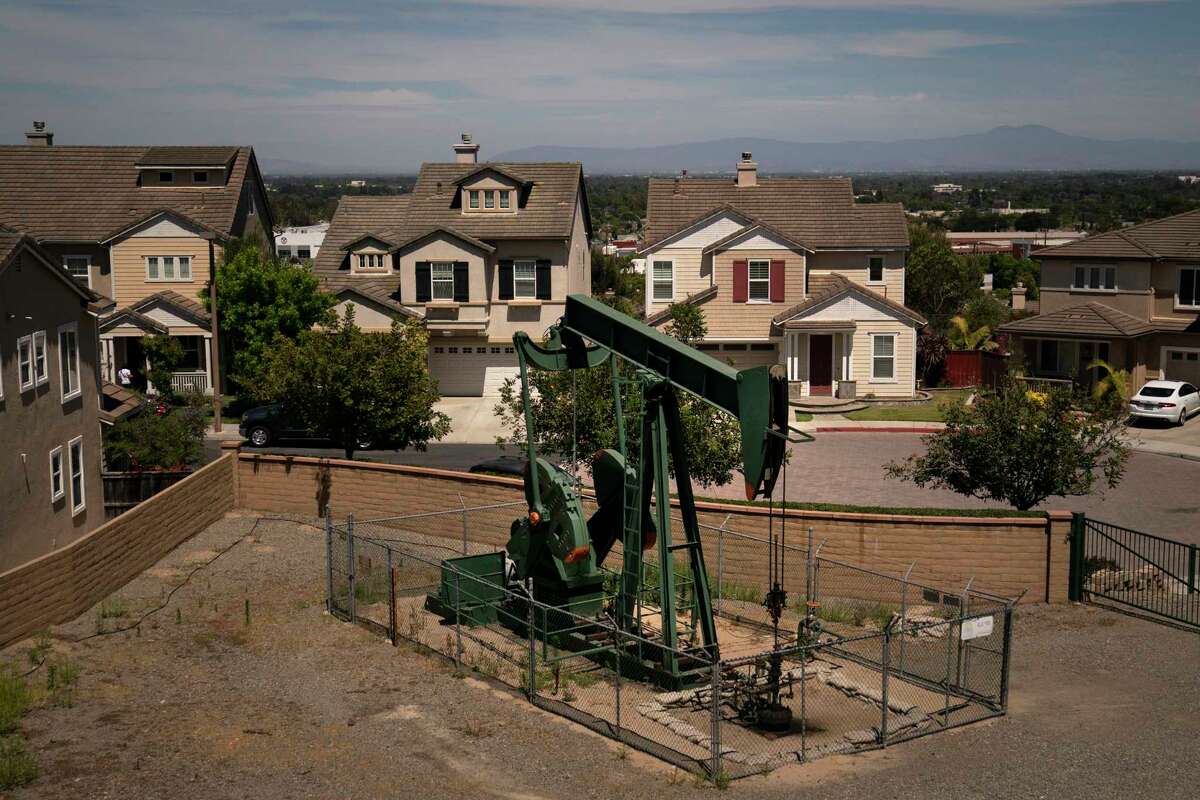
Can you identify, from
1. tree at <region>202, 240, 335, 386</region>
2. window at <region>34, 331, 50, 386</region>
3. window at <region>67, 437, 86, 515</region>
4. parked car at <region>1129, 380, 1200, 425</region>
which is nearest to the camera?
window at <region>34, 331, 50, 386</region>

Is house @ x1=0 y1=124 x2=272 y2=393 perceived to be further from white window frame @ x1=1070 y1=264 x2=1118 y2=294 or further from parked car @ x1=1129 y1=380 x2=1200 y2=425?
parked car @ x1=1129 y1=380 x2=1200 y2=425

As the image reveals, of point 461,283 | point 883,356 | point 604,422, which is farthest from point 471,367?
point 604,422

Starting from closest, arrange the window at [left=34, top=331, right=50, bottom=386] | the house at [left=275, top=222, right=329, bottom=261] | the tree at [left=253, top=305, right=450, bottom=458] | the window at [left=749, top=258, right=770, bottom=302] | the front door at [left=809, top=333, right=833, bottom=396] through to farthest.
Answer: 1. the window at [left=34, top=331, right=50, bottom=386]
2. the tree at [left=253, top=305, right=450, bottom=458]
3. the front door at [left=809, top=333, right=833, bottom=396]
4. the window at [left=749, top=258, right=770, bottom=302]
5. the house at [left=275, top=222, right=329, bottom=261]

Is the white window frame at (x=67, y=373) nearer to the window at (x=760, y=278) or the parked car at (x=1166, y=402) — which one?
the window at (x=760, y=278)

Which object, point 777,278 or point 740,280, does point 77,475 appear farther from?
point 777,278

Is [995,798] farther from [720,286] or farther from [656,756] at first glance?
[720,286]

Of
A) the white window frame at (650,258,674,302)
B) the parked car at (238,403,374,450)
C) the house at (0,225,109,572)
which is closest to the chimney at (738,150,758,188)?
the white window frame at (650,258,674,302)

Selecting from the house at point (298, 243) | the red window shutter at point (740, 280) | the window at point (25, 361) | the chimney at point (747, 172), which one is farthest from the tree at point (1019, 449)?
the house at point (298, 243)
